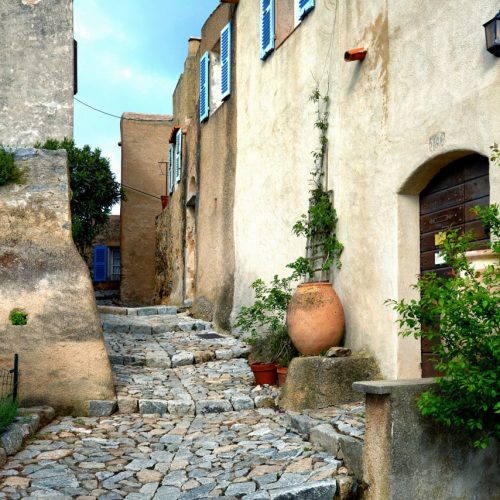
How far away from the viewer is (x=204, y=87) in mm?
12297

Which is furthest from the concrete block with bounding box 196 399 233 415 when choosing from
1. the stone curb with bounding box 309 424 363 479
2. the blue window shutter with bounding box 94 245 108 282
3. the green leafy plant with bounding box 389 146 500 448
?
the blue window shutter with bounding box 94 245 108 282

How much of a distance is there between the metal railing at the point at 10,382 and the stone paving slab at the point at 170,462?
47cm

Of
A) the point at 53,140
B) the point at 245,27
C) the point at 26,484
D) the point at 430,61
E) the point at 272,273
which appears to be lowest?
the point at 26,484

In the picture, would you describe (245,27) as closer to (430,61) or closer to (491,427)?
(430,61)

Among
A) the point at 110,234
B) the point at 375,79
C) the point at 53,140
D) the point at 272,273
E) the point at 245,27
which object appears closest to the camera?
the point at 375,79

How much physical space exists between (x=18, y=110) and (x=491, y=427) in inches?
509

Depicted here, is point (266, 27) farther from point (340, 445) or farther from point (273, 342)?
→ point (340, 445)

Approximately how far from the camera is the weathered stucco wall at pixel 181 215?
44.9ft

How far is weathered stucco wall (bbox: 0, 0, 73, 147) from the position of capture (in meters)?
14.2

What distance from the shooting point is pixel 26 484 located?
168 inches

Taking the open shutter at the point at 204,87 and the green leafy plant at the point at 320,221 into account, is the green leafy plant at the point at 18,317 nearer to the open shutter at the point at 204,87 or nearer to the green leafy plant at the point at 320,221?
the green leafy plant at the point at 320,221

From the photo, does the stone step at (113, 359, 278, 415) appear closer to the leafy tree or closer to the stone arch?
the stone arch

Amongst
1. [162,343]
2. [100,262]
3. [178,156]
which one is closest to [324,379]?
[162,343]

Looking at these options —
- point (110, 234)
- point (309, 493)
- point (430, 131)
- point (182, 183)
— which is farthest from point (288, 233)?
point (110, 234)
